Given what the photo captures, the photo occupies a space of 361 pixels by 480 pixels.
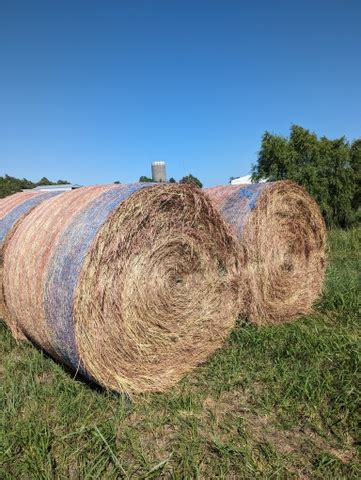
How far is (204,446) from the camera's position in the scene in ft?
8.76

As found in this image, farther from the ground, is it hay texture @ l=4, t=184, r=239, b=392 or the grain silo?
the grain silo

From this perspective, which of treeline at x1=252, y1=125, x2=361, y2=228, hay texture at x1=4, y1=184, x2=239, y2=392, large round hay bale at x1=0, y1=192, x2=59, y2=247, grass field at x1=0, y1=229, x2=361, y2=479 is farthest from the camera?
treeline at x1=252, y1=125, x2=361, y2=228

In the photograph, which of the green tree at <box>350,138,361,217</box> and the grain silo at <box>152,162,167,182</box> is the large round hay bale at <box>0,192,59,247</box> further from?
the green tree at <box>350,138,361,217</box>

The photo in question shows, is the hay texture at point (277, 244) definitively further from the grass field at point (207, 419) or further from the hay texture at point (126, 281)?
the grass field at point (207, 419)

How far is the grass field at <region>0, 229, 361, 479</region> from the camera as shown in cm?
247

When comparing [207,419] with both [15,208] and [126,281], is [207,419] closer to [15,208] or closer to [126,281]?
[126,281]

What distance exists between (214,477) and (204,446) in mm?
293

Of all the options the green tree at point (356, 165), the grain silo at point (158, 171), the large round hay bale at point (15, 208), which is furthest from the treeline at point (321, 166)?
the large round hay bale at point (15, 208)

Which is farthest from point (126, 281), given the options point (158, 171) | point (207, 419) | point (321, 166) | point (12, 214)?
point (321, 166)

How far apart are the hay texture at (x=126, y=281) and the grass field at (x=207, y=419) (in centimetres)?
29

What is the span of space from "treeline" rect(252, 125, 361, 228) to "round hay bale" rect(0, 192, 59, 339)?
11.0 metres

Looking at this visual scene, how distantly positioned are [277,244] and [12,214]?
3644 mm

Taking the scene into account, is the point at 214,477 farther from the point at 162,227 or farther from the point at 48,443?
the point at 162,227

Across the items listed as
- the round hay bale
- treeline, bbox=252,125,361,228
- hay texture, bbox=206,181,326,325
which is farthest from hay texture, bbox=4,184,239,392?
treeline, bbox=252,125,361,228
